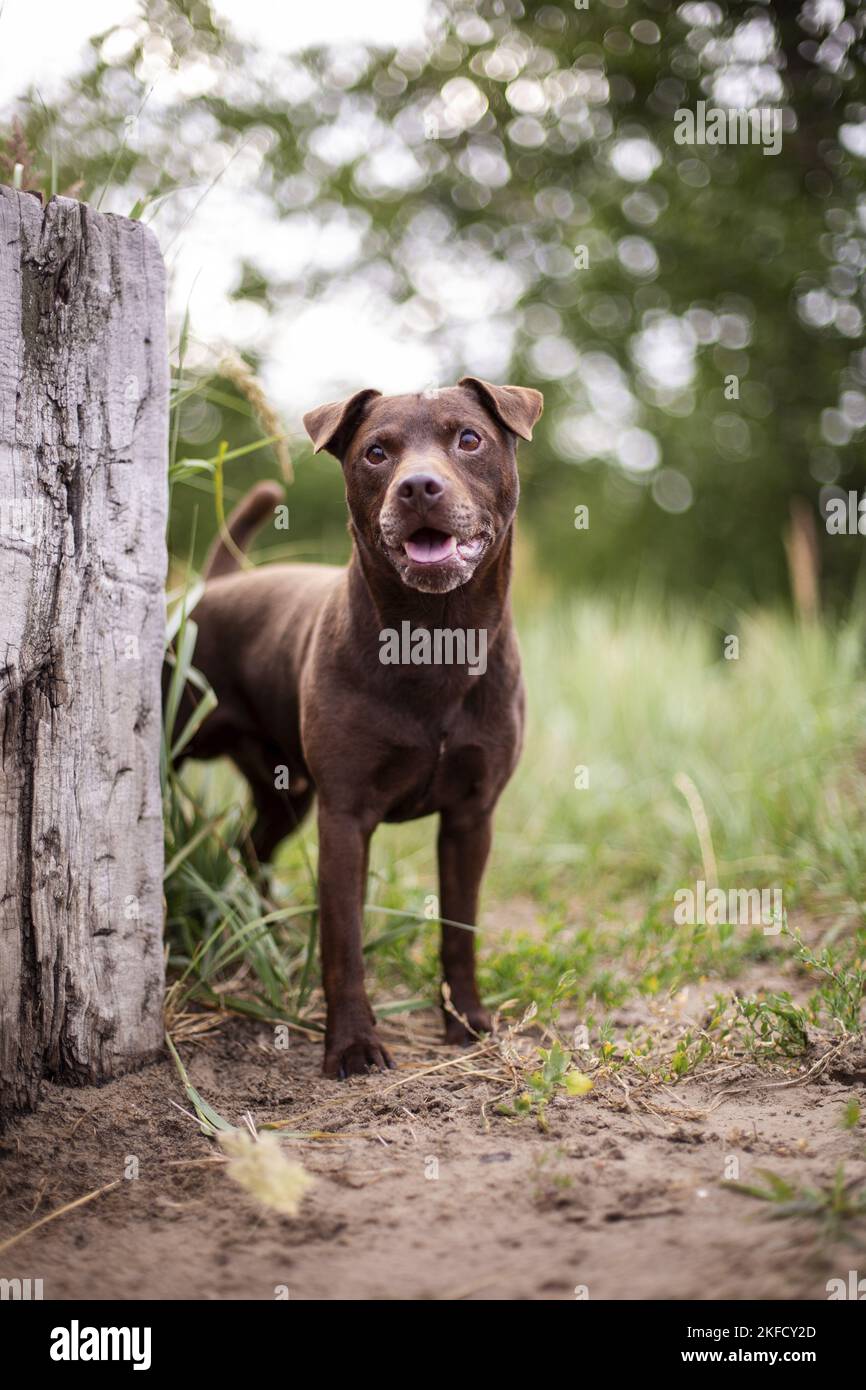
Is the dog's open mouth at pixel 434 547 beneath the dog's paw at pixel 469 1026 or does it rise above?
above

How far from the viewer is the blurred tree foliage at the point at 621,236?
10.2m

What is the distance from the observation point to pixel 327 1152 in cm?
248

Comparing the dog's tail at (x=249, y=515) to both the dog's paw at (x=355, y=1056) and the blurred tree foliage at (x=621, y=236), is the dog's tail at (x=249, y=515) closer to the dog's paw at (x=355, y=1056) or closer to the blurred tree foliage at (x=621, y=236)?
the dog's paw at (x=355, y=1056)

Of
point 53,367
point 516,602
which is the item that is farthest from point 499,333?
point 53,367

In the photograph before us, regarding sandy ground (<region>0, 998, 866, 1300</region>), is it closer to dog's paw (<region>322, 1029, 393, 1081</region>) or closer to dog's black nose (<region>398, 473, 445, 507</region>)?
dog's paw (<region>322, 1029, 393, 1081</region>)

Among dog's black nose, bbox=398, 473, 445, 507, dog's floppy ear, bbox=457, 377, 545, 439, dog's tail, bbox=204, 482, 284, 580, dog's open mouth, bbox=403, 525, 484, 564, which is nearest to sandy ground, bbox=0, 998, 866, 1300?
dog's open mouth, bbox=403, 525, 484, 564

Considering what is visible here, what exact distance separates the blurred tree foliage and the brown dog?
7.21m

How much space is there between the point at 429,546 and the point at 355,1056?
1.32 meters

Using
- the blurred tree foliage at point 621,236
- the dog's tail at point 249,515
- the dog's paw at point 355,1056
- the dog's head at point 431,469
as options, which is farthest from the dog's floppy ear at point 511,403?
the blurred tree foliage at point 621,236

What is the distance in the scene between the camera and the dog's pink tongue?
2.79 meters

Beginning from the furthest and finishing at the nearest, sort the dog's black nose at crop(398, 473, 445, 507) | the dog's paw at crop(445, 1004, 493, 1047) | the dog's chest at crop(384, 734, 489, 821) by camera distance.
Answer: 1. the dog's paw at crop(445, 1004, 493, 1047)
2. the dog's chest at crop(384, 734, 489, 821)
3. the dog's black nose at crop(398, 473, 445, 507)

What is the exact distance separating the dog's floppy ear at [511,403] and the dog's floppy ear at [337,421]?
0.28m

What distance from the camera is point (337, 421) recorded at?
9.98 feet

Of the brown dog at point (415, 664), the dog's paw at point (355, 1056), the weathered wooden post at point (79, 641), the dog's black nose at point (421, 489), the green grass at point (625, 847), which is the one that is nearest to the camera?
the weathered wooden post at point (79, 641)
